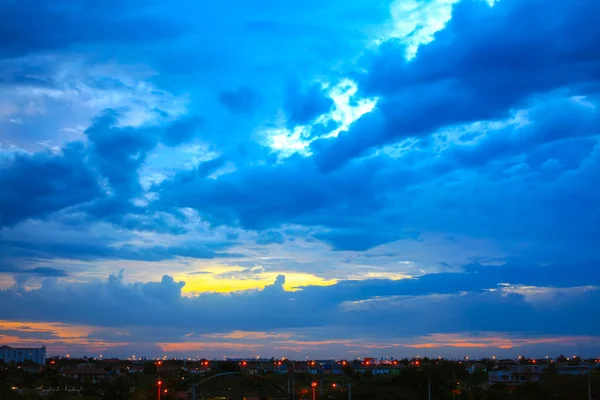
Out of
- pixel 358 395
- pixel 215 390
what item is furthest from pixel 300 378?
pixel 215 390

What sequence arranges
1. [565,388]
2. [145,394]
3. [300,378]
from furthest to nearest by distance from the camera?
[300,378] < [565,388] < [145,394]

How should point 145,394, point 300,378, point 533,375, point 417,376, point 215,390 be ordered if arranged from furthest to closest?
1. point 300,378
2. point 533,375
3. point 417,376
4. point 145,394
5. point 215,390

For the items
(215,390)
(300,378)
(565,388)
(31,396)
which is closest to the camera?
(215,390)

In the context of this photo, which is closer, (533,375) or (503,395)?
(503,395)

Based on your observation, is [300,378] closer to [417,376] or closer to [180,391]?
[417,376]

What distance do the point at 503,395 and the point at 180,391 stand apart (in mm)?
43147

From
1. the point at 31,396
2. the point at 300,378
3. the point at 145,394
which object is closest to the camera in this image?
the point at 31,396

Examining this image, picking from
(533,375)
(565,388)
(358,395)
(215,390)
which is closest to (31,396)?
(215,390)

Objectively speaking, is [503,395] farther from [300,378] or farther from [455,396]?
[300,378]

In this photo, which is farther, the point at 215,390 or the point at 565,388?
the point at 565,388

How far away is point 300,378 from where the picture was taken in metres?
160

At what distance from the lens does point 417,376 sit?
10894 centimetres

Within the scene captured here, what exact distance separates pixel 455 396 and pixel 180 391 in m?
44.1

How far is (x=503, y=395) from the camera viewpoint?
290ft
